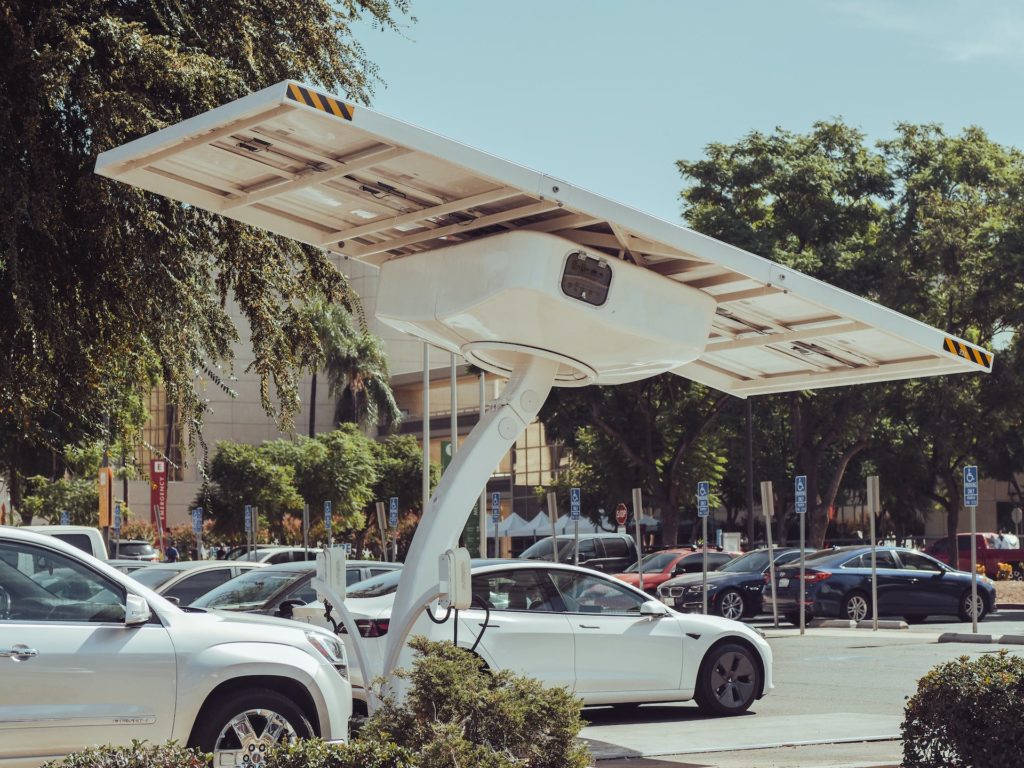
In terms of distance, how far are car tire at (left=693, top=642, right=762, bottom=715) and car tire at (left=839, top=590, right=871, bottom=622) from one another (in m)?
→ 14.4

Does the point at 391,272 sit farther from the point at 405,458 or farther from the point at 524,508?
the point at 524,508

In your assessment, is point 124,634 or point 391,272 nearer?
point 124,634

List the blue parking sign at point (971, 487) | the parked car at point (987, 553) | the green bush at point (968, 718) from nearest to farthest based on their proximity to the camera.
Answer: the green bush at point (968, 718) < the blue parking sign at point (971, 487) < the parked car at point (987, 553)

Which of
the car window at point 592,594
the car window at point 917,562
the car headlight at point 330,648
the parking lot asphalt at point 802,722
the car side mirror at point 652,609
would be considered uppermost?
the car window at point 917,562

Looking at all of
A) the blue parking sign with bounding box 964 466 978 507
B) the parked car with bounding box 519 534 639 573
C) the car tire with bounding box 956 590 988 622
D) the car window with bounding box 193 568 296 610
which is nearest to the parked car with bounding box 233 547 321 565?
the parked car with bounding box 519 534 639 573

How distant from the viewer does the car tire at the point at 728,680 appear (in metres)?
13.1

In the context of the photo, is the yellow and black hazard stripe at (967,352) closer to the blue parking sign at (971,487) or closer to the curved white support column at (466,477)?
the curved white support column at (466,477)

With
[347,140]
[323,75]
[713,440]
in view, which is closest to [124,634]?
[347,140]

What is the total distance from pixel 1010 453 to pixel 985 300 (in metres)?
18.1

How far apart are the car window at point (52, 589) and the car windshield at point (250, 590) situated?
20.5ft

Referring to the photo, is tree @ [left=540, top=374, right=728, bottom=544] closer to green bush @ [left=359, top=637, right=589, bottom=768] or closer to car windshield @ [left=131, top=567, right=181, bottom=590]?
car windshield @ [left=131, top=567, right=181, bottom=590]

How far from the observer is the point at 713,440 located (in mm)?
45844

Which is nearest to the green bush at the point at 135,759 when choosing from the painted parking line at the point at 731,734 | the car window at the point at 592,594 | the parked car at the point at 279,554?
the painted parking line at the point at 731,734

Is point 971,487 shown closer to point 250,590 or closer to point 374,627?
point 250,590
